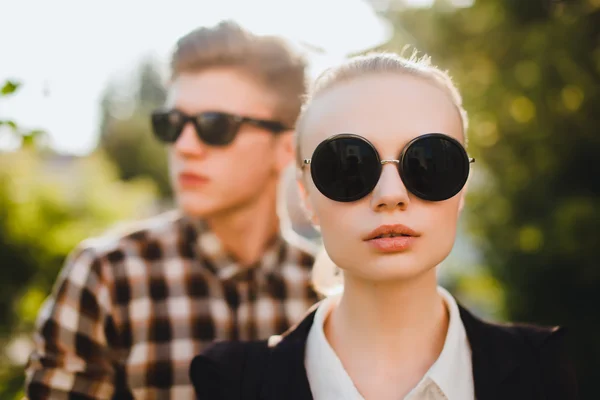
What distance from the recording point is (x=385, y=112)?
162cm

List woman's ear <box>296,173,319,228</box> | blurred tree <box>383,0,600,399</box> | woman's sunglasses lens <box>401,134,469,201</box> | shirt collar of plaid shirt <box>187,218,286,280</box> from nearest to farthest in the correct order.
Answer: woman's sunglasses lens <box>401,134,469,201</box>, woman's ear <box>296,173,319,228</box>, shirt collar of plaid shirt <box>187,218,286,280</box>, blurred tree <box>383,0,600,399</box>

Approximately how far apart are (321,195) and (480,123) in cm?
534

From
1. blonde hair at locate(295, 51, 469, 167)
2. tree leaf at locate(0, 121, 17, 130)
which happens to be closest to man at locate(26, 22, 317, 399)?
tree leaf at locate(0, 121, 17, 130)

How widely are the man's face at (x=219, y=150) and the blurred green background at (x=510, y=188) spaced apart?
198cm

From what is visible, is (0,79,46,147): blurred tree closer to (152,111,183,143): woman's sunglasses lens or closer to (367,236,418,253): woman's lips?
(152,111,183,143): woman's sunglasses lens

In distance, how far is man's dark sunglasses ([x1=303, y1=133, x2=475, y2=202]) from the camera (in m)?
1.56

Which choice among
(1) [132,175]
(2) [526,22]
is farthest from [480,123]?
(1) [132,175]

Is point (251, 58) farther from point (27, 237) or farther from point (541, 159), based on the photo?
point (27, 237)

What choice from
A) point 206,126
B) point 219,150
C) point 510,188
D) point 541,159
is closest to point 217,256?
point 219,150

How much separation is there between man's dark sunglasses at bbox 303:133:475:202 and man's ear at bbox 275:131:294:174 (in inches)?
44.0

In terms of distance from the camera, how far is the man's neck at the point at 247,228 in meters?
2.72

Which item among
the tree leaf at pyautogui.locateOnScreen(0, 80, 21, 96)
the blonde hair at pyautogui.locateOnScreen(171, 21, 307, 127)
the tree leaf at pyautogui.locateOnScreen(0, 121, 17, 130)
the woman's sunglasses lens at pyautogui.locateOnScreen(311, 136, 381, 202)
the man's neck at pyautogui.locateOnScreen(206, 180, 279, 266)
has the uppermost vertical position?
the blonde hair at pyautogui.locateOnScreen(171, 21, 307, 127)

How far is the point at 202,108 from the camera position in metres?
2.48

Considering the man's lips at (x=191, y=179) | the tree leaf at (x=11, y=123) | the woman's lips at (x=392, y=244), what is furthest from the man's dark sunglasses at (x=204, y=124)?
the woman's lips at (x=392, y=244)
